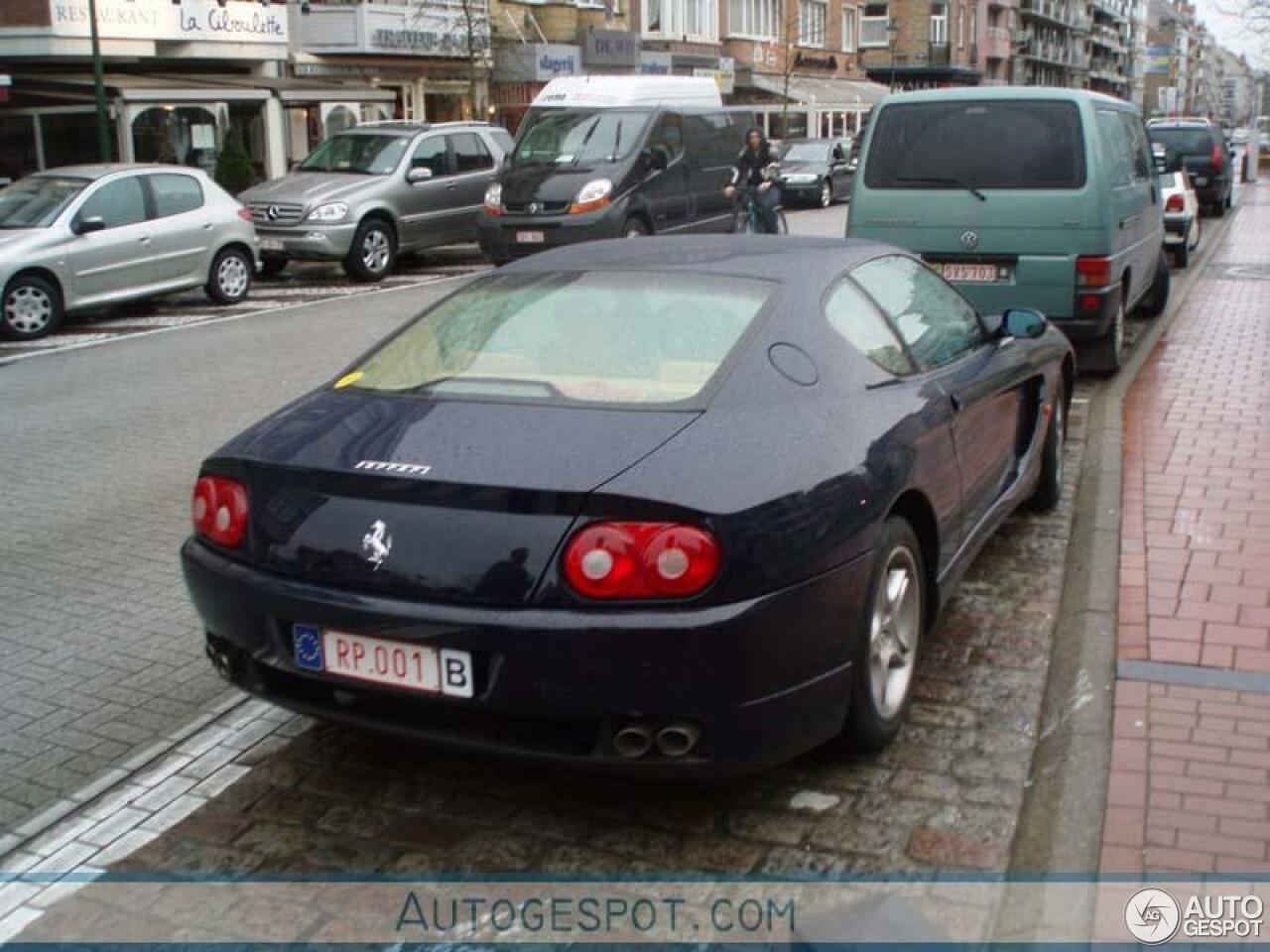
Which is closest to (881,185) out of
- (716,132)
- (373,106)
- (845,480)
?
(845,480)

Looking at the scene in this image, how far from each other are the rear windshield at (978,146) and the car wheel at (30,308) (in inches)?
320

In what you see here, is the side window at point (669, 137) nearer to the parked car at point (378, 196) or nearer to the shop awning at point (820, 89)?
the parked car at point (378, 196)

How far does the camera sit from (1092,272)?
30.3 feet

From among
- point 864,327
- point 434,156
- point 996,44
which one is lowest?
point 864,327

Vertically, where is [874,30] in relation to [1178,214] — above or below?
above

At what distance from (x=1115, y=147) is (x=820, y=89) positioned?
4464 centimetres

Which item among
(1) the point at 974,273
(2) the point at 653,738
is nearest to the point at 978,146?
(1) the point at 974,273

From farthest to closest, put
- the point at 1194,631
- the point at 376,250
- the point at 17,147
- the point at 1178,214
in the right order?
the point at 17,147 → the point at 376,250 → the point at 1178,214 → the point at 1194,631

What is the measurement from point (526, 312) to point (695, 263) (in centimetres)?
59

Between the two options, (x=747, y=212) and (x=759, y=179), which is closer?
(x=759, y=179)

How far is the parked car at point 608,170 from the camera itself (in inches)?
656

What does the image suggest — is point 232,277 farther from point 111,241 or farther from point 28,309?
point 28,309

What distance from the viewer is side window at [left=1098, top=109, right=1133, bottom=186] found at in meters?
9.68

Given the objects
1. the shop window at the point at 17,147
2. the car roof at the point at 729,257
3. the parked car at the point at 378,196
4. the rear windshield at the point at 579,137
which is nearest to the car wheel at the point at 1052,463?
Answer: the car roof at the point at 729,257
